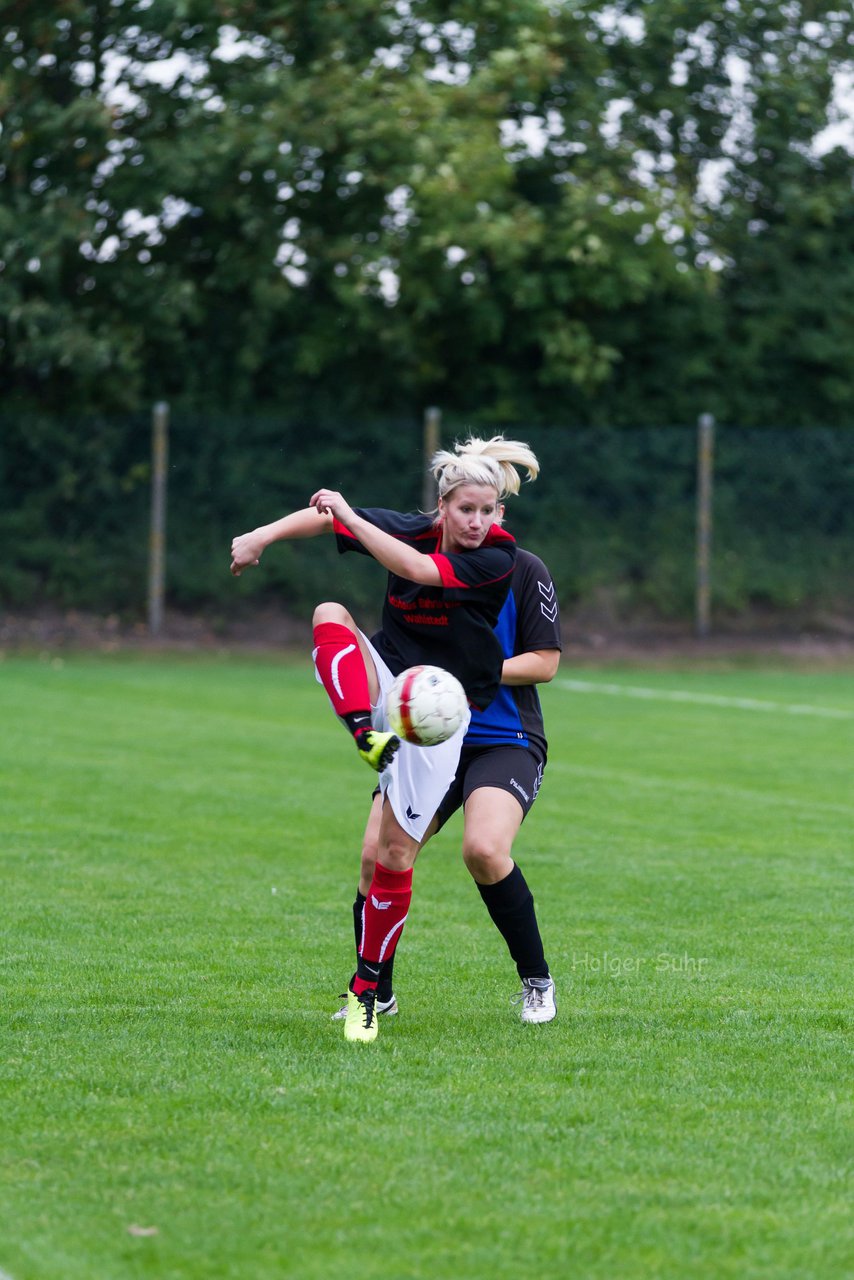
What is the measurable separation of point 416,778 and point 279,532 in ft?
2.79

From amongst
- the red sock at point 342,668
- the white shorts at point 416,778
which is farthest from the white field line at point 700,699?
the red sock at point 342,668

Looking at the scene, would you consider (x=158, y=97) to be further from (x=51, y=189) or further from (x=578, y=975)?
(x=578, y=975)

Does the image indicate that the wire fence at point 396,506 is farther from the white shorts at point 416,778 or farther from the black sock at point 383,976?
the white shorts at point 416,778

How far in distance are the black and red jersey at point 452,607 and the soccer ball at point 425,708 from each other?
34 cm

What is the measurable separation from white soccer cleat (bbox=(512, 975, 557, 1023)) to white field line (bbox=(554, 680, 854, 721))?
407 inches

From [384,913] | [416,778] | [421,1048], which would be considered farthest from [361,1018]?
[416,778]

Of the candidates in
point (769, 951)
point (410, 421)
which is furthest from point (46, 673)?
point (769, 951)

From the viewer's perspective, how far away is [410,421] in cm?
2173

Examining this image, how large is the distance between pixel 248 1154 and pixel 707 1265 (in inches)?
44.8

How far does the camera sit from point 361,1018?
16.6 ft

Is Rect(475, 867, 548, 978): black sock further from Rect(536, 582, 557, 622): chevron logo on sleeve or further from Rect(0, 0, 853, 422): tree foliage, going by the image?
Rect(0, 0, 853, 422): tree foliage

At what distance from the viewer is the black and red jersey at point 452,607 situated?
5.03 metres

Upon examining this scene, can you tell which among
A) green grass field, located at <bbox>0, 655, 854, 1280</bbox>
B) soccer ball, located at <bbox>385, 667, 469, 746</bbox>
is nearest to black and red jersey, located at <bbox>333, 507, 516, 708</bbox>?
soccer ball, located at <bbox>385, 667, 469, 746</bbox>

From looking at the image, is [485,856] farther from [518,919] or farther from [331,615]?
[331,615]
